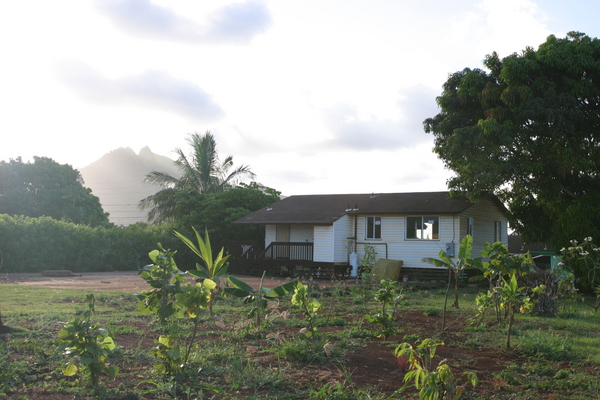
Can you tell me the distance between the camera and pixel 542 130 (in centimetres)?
1994

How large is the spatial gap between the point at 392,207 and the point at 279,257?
247 inches

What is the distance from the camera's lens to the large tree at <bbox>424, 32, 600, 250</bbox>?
19391mm

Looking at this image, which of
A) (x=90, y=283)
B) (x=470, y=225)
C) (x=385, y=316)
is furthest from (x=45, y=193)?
(x=385, y=316)

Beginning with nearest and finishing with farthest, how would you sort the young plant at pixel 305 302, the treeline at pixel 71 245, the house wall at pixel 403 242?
1. the young plant at pixel 305 302
2. the treeline at pixel 71 245
3. the house wall at pixel 403 242

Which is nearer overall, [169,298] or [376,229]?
[169,298]

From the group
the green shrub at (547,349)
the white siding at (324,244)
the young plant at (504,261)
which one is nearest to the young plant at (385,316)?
the young plant at (504,261)

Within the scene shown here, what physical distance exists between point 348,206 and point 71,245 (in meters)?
14.1

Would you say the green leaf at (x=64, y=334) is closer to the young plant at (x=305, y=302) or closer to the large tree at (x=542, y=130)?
the young plant at (x=305, y=302)

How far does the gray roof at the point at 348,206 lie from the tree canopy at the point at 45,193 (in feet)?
60.5

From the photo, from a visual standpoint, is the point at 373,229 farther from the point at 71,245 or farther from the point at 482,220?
the point at 71,245

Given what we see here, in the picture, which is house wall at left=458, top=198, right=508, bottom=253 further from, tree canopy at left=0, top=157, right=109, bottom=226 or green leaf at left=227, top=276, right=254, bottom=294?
tree canopy at left=0, top=157, right=109, bottom=226

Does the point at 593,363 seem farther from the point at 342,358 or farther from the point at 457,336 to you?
the point at 342,358

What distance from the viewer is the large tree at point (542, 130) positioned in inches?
763

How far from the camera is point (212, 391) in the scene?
445 cm
